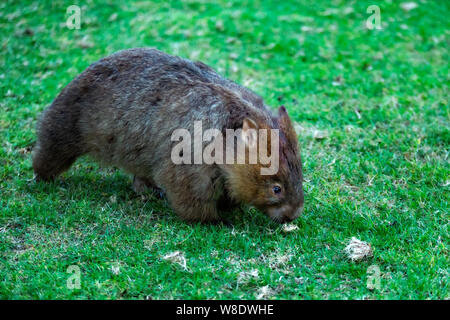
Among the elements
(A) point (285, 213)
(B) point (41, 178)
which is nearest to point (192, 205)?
(A) point (285, 213)

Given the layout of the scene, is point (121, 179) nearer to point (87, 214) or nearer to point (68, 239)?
point (87, 214)

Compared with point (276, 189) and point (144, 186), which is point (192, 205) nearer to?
point (276, 189)

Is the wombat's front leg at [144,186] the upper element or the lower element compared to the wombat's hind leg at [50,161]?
lower

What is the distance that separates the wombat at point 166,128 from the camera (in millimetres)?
4699

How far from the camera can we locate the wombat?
470cm

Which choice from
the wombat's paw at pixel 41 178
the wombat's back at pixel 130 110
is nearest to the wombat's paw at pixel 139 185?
the wombat's back at pixel 130 110

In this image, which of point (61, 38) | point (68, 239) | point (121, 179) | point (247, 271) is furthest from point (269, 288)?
point (61, 38)

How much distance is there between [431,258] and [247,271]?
1503 millimetres

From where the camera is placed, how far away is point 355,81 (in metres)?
7.85

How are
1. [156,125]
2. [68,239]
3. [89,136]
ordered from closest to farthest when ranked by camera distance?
1. [68,239]
2. [156,125]
3. [89,136]

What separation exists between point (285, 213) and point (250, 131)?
0.78 metres

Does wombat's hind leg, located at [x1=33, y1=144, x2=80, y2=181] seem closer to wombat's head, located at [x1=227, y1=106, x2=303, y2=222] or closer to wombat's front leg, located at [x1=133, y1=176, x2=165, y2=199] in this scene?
wombat's front leg, located at [x1=133, y1=176, x2=165, y2=199]

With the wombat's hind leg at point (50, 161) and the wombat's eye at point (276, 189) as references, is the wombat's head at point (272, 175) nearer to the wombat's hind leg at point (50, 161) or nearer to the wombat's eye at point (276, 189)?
the wombat's eye at point (276, 189)

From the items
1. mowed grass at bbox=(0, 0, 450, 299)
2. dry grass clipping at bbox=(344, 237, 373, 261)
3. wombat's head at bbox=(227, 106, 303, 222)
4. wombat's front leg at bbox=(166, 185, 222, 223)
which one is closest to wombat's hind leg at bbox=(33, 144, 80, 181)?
mowed grass at bbox=(0, 0, 450, 299)
